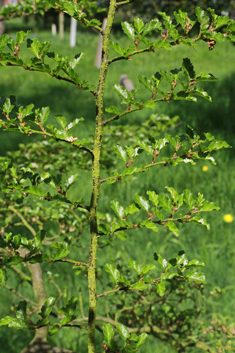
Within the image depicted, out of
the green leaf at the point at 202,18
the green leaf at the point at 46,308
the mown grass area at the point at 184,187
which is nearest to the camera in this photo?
the green leaf at the point at 202,18

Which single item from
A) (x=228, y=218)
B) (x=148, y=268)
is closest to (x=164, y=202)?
(x=148, y=268)

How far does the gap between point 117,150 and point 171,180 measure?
2713mm

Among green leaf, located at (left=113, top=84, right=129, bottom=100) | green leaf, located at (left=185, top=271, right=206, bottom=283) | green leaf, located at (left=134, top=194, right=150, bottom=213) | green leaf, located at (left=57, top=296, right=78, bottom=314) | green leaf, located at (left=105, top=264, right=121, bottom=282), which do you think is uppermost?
green leaf, located at (left=113, top=84, right=129, bottom=100)

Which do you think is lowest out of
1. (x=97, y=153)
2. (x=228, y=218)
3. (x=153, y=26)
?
(x=228, y=218)

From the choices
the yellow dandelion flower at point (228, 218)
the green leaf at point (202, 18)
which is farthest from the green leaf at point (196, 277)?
the yellow dandelion flower at point (228, 218)

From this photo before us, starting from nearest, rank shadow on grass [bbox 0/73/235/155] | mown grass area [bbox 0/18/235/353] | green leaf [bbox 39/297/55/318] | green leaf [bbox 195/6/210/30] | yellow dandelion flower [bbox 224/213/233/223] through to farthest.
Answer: green leaf [bbox 195/6/210/30]
green leaf [bbox 39/297/55/318]
mown grass area [bbox 0/18/235/353]
yellow dandelion flower [bbox 224/213/233/223]
shadow on grass [bbox 0/73/235/155]

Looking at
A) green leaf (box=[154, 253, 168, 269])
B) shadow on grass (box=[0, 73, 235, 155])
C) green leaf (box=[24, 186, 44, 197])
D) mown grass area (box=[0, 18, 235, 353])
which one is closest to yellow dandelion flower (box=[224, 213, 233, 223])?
mown grass area (box=[0, 18, 235, 353])

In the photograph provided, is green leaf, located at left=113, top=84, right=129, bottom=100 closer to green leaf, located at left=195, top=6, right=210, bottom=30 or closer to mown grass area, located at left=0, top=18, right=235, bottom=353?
green leaf, located at left=195, top=6, right=210, bottom=30

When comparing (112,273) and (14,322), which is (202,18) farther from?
(14,322)

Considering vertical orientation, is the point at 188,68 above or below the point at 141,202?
above

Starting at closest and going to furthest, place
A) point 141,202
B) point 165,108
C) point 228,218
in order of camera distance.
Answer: point 141,202 < point 228,218 < point 165,108

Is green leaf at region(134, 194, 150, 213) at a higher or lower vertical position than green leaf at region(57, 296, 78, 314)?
higher

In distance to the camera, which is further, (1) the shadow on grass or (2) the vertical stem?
Answer: (1) the shadow on grass

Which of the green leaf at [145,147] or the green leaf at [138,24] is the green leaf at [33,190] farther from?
the green leaf at [138,24]
